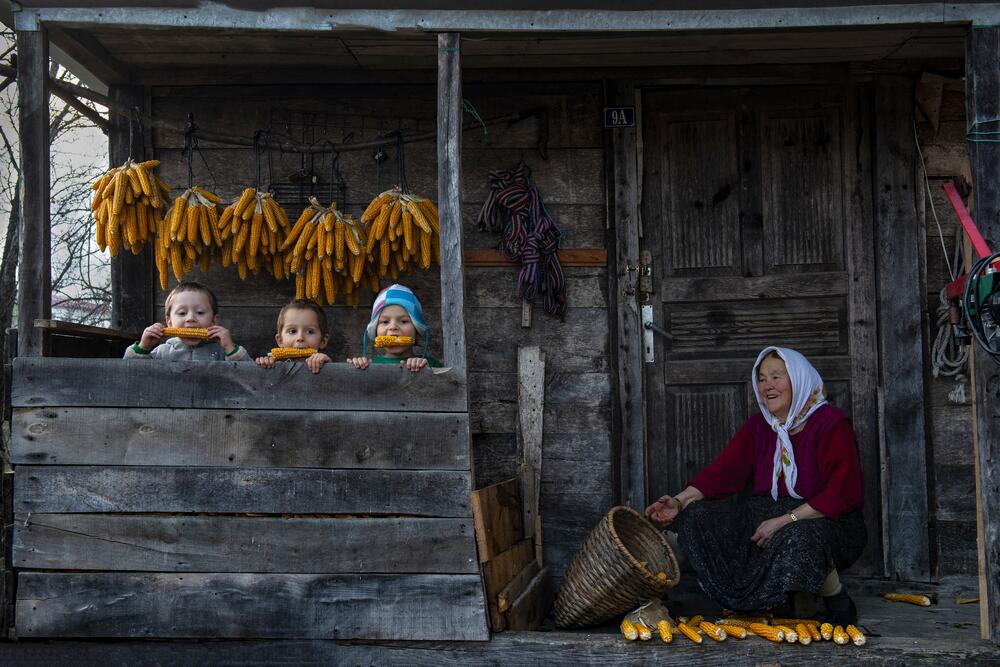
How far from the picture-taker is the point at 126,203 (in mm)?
4504

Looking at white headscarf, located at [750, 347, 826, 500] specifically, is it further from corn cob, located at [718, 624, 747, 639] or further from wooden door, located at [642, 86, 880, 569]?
corn cob, located at [718, 624, 747, 639]

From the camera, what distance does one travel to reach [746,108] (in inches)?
201

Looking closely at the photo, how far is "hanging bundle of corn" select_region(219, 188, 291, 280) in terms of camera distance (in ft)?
14.8

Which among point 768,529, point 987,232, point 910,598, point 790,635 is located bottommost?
point 910,598

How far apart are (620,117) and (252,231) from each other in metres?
2.14

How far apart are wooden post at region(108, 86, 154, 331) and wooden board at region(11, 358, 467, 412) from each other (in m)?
1.38

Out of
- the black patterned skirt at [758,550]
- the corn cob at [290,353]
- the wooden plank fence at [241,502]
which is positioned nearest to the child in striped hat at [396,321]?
the corn cob at [290,353]

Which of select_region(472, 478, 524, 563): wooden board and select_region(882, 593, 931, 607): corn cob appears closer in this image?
select_region(472, 478, 524, 563): wooden board

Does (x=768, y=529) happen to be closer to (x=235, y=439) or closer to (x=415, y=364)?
(x=415, y=364)

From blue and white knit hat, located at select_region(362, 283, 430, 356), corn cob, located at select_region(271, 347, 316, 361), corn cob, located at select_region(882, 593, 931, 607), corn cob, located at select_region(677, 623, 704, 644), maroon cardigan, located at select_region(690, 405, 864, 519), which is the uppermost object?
blue and white knit hat, located at select_region(362, 283, 430, 356)

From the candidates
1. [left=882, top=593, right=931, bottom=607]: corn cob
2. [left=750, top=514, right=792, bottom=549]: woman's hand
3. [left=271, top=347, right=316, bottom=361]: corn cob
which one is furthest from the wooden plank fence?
[left=882, top=593, right=931, bottom=607]: corn cob

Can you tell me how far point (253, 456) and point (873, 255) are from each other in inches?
138

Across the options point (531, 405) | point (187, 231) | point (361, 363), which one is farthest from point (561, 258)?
point (187, 231)

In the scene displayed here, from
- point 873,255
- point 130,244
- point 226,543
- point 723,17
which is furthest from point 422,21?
point 873,255
